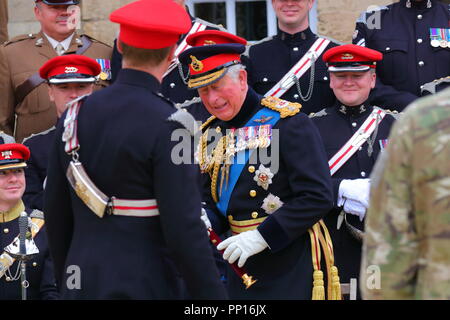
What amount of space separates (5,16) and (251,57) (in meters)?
2.28

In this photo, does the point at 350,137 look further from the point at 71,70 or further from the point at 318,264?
the point at 71,70

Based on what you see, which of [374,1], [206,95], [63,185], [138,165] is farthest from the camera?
[374,1]

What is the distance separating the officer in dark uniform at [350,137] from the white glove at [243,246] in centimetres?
75

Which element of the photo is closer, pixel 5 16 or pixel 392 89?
pixel 392 89

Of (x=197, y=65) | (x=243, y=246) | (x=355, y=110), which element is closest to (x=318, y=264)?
(x=243, y=246)

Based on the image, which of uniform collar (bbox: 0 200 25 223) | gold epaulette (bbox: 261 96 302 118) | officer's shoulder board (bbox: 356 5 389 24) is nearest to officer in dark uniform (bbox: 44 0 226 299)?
→ gold epaulette (bbox: 261 96 302 118)

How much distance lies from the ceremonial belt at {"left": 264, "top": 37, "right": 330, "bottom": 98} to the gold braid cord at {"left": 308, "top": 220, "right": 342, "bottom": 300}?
1.29 meters

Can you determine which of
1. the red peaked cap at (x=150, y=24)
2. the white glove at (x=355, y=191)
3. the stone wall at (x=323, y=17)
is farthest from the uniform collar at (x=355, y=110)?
the red peaked cap at (x=150, y=24)

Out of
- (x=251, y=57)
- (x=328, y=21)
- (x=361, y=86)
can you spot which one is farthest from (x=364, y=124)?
(x=328, y=21)

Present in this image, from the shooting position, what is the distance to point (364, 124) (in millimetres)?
5508

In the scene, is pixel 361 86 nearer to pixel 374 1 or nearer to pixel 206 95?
pixel 206 95

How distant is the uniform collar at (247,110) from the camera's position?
469 cm

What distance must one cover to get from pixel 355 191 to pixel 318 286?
661mm

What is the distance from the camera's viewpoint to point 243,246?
450 centimetres
